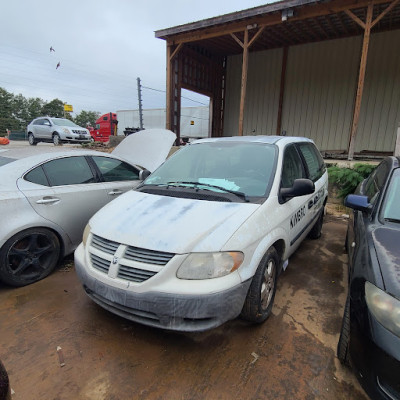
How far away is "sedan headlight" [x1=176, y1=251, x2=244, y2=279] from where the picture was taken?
1904 mm

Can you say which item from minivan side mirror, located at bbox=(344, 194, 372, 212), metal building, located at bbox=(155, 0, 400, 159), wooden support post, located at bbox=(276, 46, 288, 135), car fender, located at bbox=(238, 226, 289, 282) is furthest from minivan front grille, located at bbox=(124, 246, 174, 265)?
wooden support post, located at bbox=(276, 46, 288, 135)

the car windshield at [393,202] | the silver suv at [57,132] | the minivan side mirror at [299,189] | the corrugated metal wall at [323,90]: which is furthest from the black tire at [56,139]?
the car windshield at [393,202]

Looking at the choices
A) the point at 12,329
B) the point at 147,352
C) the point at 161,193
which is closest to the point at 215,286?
the point at 147,352

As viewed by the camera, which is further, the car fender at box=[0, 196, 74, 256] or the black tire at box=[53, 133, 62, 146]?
the black tire at box=[53, 133, 62, 146]

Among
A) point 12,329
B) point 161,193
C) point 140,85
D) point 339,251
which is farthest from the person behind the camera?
point 140,85

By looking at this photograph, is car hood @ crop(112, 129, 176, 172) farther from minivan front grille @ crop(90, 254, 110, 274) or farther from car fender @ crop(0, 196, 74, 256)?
minivan front grille @ crop(90, 254, 110, 274)

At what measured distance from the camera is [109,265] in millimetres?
2068

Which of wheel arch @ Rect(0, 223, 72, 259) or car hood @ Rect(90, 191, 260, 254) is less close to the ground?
car hood @ Rect(90, 191, 260, 254)

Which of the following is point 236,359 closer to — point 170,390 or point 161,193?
point 170,390

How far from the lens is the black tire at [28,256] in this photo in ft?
9.12

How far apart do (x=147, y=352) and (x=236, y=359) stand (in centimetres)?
68

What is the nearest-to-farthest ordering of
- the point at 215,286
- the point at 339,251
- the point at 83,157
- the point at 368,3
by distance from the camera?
the point at 215,286 < the point at 83,157 < the point at 339,251 < the point at 368,3

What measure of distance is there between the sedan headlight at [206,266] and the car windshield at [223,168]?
2.46 feet

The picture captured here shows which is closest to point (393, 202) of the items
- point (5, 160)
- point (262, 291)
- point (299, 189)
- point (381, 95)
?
point (299, 189)
